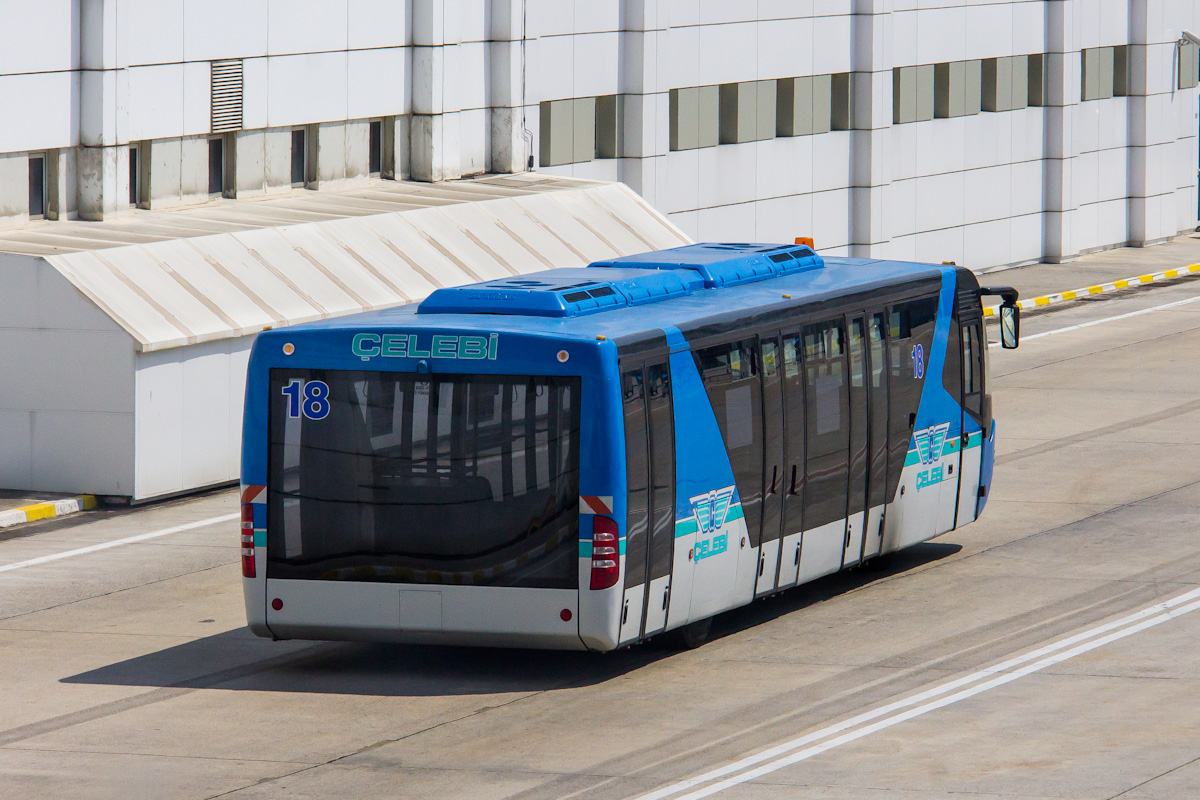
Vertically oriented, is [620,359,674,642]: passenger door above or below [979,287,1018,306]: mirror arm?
below

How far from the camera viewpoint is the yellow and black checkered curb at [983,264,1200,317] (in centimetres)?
3853

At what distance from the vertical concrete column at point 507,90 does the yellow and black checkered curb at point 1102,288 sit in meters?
9.65

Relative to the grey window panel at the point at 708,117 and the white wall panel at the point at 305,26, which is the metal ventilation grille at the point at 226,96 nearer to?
the white wall panel at the point at 305,26

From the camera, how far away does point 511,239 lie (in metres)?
27.5

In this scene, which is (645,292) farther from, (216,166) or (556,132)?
(556,132)

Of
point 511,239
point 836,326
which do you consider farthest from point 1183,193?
point 836,326

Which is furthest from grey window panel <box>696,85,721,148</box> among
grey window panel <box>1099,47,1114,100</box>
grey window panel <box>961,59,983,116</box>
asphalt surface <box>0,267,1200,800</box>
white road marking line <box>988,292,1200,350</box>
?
asphalt surface <box>0,267,1200,800</box>

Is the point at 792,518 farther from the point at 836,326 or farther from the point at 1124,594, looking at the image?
the point at 1124,594

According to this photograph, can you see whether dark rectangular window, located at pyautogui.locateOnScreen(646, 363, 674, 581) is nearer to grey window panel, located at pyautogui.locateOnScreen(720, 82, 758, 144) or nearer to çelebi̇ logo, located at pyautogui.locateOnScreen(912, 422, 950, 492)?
çelebi̇ logo, located at pyautogui.locateOnScreen(912, 422, 950, 492)

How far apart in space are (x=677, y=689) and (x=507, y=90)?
18.5 meters

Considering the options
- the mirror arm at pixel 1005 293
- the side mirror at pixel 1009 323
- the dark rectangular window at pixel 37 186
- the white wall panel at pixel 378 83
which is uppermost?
the white wall panel at pixel 378 83

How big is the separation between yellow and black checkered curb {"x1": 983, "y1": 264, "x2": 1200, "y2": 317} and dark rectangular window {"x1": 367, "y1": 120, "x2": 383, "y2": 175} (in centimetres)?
1191

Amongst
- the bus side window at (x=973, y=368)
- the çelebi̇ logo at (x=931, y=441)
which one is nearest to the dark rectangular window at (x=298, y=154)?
the bus side window at (x=973, y=368)

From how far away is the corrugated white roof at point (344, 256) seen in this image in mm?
21688
